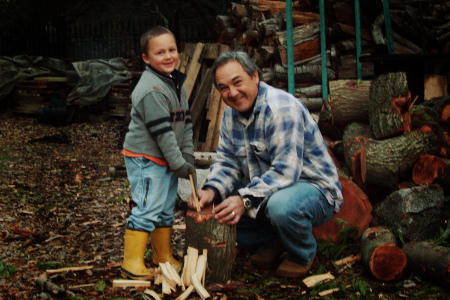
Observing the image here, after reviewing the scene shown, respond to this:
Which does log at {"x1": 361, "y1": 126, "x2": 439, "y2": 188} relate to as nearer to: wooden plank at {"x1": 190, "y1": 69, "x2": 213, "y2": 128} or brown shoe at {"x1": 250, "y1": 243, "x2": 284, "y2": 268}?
brown shoe at {"x1": 250, "y1": 243, "x2": 284, "y2": 268}

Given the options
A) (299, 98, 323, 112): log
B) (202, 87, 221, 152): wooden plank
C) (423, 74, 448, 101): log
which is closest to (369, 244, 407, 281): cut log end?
(423, 74, 448, 101): log

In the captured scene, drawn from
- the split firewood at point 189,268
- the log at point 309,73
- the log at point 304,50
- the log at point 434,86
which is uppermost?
the log at point 304,50

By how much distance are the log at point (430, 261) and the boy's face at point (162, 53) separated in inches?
83.8

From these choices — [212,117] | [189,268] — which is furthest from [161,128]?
[212,117]

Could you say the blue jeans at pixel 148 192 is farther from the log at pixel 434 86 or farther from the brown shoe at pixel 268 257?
the log at pixel 434 86

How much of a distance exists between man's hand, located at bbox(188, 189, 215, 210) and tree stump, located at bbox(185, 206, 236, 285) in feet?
0.21

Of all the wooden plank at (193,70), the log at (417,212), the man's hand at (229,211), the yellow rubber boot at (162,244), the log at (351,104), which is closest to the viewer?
the man's hand at (229,211)

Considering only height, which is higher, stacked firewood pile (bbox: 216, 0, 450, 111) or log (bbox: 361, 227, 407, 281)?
stacked firewood pile (bbox: 216, 0, 450, 111)

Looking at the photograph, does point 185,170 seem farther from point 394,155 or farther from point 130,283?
point 394,155

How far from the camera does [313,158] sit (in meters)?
3.13

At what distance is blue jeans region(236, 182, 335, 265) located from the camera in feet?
9.50

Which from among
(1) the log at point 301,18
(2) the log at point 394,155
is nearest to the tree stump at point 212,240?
(2) the log at point 394,155

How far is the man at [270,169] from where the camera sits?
2906 millimetres

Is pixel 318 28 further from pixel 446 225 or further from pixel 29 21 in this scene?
pixel 29 21
